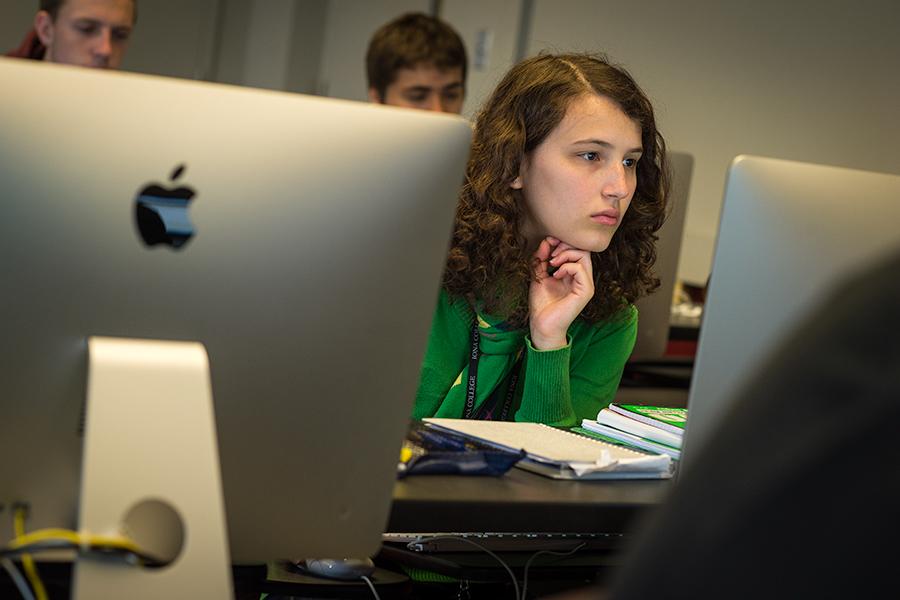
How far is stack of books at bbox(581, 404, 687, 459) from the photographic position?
1.52 meters

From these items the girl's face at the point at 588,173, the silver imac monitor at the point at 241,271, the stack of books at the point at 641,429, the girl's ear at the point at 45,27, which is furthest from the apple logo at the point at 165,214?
the girl's ear at the point at 45,27

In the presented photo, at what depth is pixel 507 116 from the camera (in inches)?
79.0

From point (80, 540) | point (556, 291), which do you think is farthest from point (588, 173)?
point (80, 540)

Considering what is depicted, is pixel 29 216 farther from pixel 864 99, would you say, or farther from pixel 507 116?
pixel 864 99

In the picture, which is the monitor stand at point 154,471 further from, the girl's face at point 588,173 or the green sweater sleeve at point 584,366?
the girl's face at point 588,173

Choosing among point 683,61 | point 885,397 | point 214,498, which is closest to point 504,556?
point 214,498

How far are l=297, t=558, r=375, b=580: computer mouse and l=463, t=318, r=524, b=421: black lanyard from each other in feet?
1.69

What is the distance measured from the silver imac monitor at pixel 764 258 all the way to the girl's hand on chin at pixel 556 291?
617 millimetres

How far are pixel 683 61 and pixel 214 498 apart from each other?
3.71 metres

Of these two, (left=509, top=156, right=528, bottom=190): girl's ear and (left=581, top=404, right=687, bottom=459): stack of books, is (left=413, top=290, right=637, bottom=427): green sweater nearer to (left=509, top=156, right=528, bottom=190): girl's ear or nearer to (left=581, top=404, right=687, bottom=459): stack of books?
(left=581, top=404, right=687, bottom=459): stack of books

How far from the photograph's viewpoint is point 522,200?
79.0 inches

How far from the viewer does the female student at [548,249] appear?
1810mm

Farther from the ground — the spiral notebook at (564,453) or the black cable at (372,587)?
the spiral notebook at (564,453)

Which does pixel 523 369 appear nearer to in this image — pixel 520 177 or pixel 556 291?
pixel 556 291
